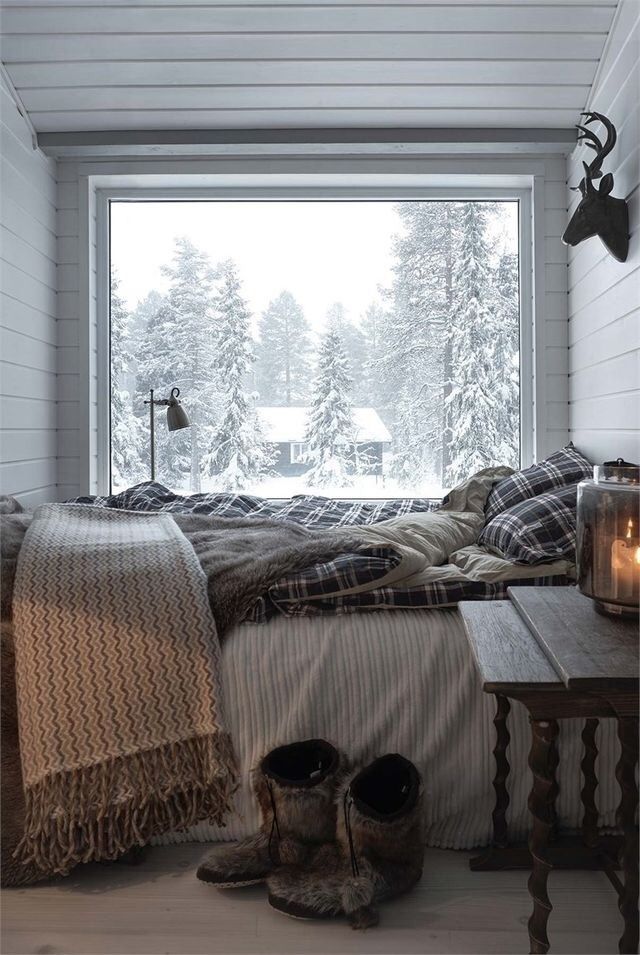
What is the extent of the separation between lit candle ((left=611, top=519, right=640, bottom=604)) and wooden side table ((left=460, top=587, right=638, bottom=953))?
5cm

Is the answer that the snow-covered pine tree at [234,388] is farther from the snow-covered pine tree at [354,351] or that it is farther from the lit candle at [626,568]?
the lit candle at [626,568]

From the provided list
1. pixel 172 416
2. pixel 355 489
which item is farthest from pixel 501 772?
pixel 172 416

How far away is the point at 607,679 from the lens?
1.03 metres

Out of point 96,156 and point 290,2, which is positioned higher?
point 290,2

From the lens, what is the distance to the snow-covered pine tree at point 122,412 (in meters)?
3.33

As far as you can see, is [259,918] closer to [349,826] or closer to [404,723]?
[349,826]

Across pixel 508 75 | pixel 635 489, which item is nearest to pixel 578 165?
pixel 508 75

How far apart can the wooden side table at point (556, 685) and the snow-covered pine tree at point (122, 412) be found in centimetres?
224

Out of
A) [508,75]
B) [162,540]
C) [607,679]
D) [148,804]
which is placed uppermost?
[508,75]

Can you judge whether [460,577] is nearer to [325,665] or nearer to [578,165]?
[325,665]

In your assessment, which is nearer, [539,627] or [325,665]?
[539,627]

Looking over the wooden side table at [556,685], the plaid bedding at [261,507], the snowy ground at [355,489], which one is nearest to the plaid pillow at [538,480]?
the plaid bedding at [261,507]

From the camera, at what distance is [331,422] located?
330 cm

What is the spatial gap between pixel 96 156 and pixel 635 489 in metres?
2.81
